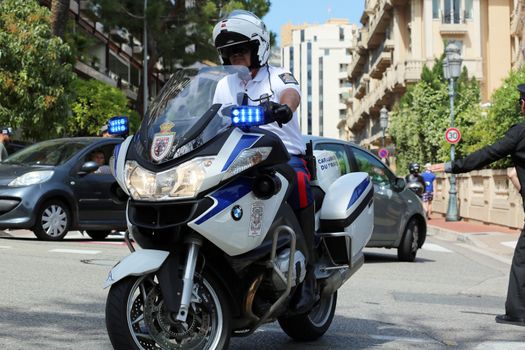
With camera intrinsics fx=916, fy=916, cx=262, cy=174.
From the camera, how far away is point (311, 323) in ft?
18.4

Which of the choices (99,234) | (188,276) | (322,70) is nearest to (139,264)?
(188,276)

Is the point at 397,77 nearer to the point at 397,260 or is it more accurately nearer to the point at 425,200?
the point at 425,200

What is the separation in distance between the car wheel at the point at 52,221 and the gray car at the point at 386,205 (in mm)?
4291

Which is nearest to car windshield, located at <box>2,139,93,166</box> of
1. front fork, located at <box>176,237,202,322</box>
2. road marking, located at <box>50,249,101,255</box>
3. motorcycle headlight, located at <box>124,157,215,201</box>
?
road marking, located at <box>50,249,101,255</box>

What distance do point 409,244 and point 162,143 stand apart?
27.7ft

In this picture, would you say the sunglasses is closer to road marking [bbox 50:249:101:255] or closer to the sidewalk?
road marking [bbox 50:249:101:255]

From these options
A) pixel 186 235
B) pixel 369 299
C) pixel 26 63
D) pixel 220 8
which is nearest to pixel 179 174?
pixel 186 235

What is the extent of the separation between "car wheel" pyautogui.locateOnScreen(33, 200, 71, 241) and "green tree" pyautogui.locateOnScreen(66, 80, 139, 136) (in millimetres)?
25964

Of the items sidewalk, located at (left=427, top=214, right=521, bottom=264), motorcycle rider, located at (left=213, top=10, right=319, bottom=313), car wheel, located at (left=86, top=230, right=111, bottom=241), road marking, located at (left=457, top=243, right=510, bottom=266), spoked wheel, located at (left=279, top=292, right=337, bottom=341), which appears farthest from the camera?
sidewalk, located at (left=427, top=214, right=521, bottom=264)

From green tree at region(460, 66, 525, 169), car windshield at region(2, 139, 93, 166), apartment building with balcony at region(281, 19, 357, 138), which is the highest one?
apartment building with balcony at region(281, 19, 357, 138)

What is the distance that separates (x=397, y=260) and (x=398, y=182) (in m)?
3.90

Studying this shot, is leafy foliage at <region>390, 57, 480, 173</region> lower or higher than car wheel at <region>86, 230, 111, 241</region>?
higher

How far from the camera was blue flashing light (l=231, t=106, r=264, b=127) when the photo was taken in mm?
4270

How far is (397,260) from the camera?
41.7ft
